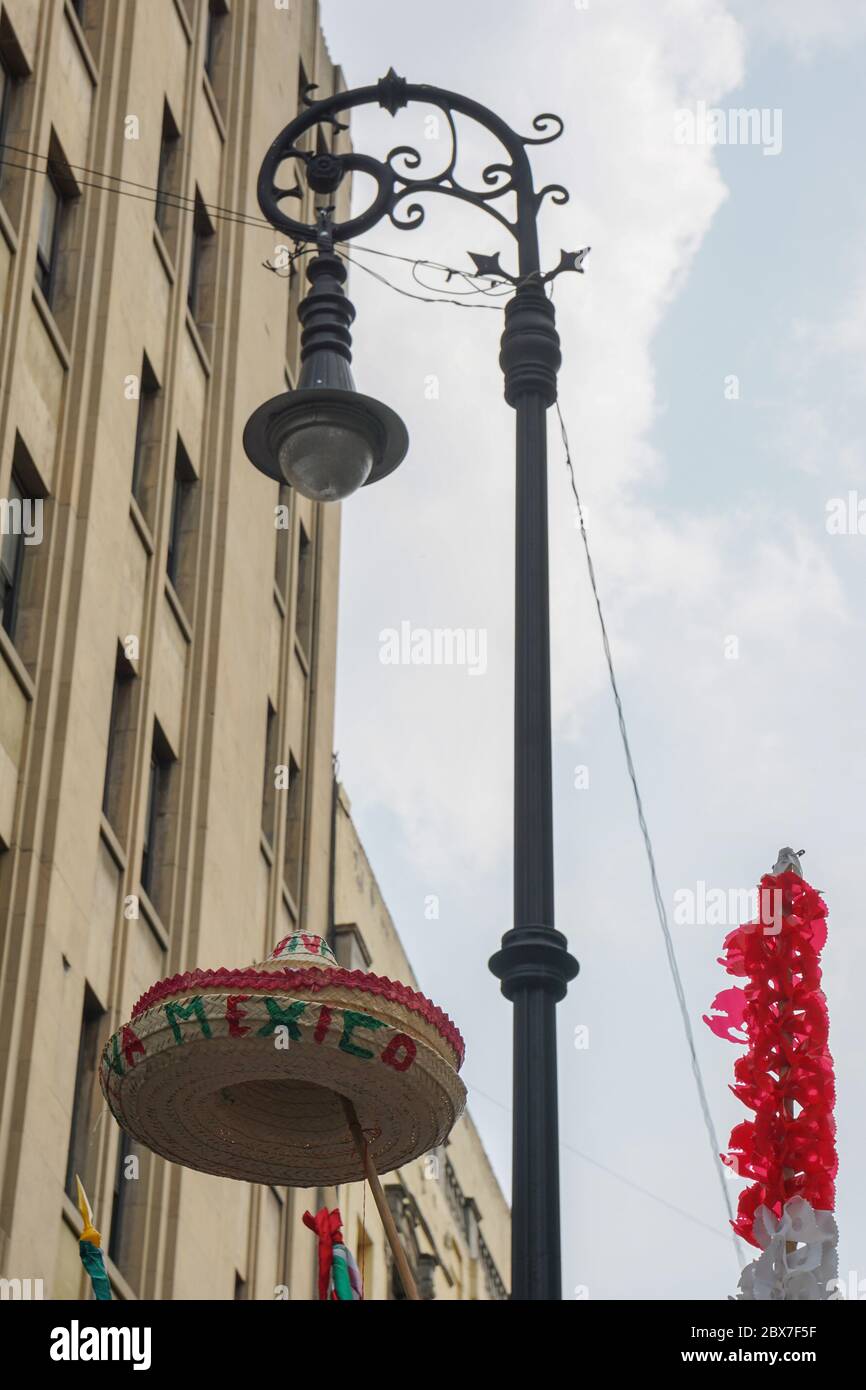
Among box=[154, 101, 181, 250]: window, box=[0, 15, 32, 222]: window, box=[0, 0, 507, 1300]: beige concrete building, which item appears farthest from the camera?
box=[154, 101, 181, 250]: window

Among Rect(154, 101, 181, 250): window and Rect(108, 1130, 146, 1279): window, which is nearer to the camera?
Rect(108, 1130, 146, 1279): window

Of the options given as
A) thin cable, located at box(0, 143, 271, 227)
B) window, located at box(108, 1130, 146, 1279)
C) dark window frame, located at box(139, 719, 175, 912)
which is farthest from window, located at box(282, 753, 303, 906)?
window, located at box(108, 1130, 146, 1279)

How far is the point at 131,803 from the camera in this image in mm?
21891

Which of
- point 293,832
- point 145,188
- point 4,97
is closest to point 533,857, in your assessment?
point 4,97

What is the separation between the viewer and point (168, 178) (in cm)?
2605

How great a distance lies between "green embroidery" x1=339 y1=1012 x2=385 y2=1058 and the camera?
31.0 ft

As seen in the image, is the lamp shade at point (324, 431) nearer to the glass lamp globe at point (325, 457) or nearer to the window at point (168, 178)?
the glass lamp globe at point (325, 457)

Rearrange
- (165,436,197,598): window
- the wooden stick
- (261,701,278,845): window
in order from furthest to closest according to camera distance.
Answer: (261,701,278,845): window
(165,436,197,598): window
the wooden stick

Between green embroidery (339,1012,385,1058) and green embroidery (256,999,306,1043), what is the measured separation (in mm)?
189

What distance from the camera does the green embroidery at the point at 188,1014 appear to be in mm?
9469

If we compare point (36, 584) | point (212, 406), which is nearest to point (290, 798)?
point (212, 406)

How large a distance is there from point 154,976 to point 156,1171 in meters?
1.83

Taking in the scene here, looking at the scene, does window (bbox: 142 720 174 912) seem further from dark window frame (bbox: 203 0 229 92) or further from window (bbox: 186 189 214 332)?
dark window frame (bbox: 203 0 229 92)
